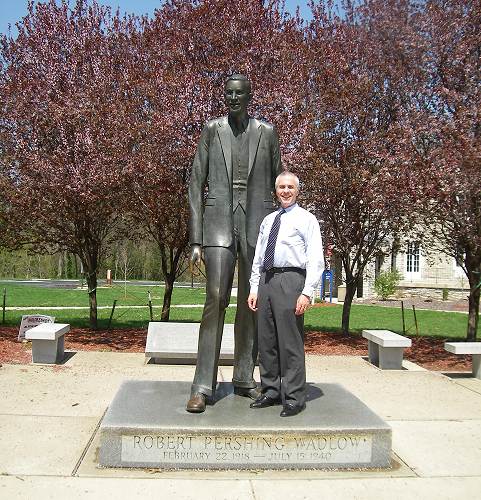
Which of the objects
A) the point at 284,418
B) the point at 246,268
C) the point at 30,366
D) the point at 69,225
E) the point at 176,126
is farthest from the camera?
the point at 69,225

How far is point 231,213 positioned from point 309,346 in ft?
23.6

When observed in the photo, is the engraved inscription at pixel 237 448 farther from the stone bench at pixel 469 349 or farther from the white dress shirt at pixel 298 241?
the stone bench at pixel 469 349

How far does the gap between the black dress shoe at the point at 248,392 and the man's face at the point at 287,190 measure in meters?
1.58

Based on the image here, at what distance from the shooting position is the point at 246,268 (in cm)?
528

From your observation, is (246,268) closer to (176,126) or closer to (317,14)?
(176,126)

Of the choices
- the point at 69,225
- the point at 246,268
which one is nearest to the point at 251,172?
the point at 246,268

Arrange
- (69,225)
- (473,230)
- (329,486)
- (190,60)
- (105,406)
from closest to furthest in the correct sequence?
1. (329,486)
2. (105,406)
3. (473,230)
4. (190,60)
5. (69,225)

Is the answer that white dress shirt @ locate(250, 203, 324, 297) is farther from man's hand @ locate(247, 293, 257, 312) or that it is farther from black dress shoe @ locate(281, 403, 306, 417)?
black dress shoe @ locate(281, 403, 306, 417)

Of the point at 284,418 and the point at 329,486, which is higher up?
the point at 284,418

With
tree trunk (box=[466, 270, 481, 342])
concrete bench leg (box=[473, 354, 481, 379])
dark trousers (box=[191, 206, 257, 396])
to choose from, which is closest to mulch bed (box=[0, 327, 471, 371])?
tree trunk (box=[466, 270, 481, 342])

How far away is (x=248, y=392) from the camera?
17.6 feet

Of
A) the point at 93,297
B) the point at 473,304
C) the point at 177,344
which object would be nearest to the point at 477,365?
the point at 473,304

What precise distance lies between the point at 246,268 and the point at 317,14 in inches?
379

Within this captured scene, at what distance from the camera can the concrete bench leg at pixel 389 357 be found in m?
9.23
